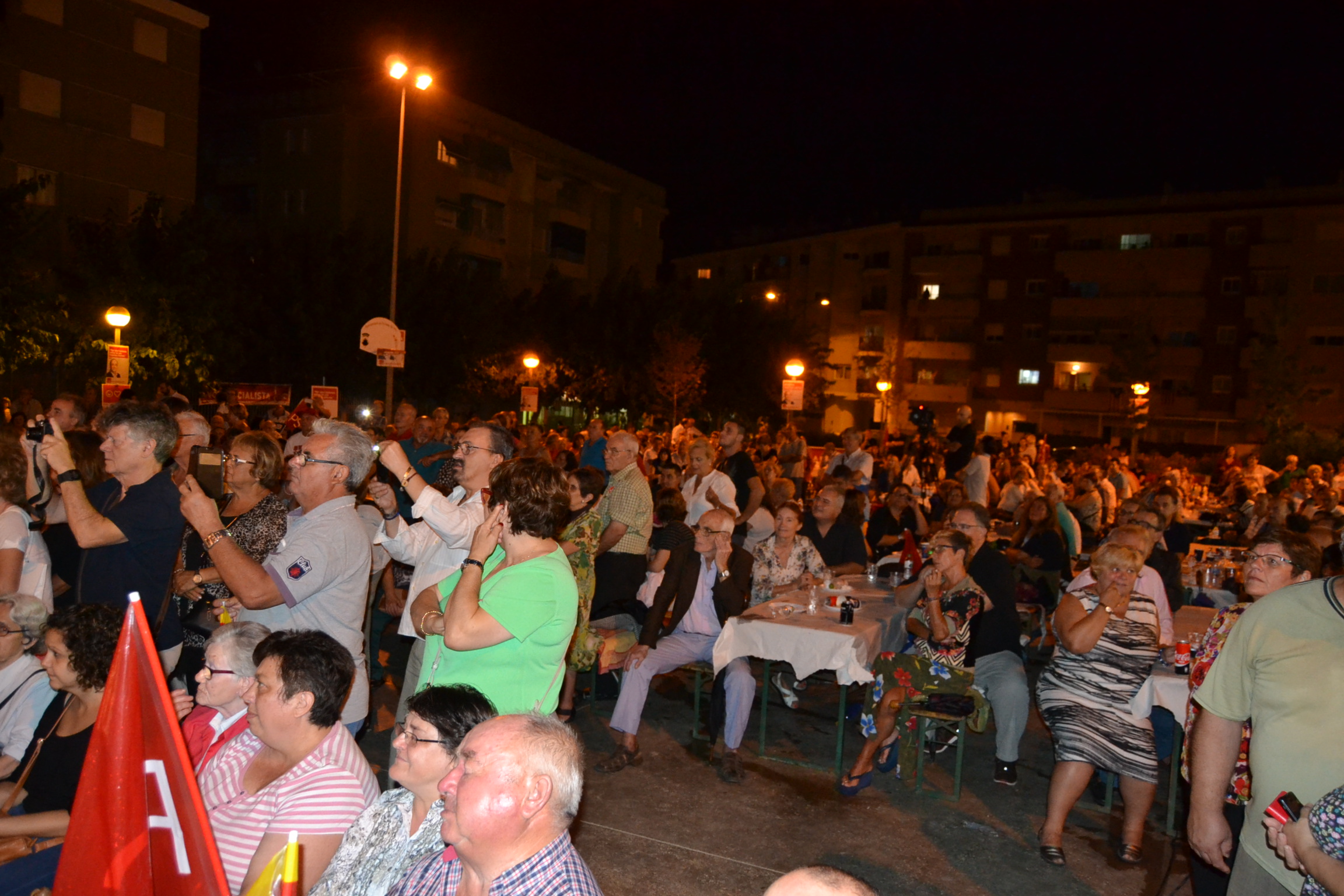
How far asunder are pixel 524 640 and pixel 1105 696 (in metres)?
3.32

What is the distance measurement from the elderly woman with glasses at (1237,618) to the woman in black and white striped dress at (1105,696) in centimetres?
83

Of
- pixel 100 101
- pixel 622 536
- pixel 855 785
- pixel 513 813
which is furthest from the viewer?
pixel 100 101

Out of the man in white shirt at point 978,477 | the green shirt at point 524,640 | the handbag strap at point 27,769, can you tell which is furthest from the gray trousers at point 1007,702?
the man in white shirt at point 978,477

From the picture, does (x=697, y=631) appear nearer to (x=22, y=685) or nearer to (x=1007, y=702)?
(x=1007, y=702)

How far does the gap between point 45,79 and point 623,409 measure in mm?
20587

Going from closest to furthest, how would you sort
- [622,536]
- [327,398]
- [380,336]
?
[622,536]
[327,398]
[380,336]

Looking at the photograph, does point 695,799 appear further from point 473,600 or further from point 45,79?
point 45,79

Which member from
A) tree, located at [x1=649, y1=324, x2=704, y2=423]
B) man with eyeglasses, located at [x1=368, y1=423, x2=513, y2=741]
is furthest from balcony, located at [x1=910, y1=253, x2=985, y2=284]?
man with eyeglasses, located at [x1=368, y1=423, x2=513, y2=741]

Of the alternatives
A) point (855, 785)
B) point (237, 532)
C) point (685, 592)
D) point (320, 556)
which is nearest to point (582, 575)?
point (685, 592)

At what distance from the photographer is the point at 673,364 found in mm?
34219

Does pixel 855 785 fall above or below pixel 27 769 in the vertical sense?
below

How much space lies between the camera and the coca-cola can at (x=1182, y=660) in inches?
201

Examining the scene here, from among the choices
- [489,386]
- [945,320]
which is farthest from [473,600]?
[945,320]

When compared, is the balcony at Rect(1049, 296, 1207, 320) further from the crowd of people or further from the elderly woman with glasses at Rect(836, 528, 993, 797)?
the elderly woman with glasses at Rect(836, 528, 993, 797)
